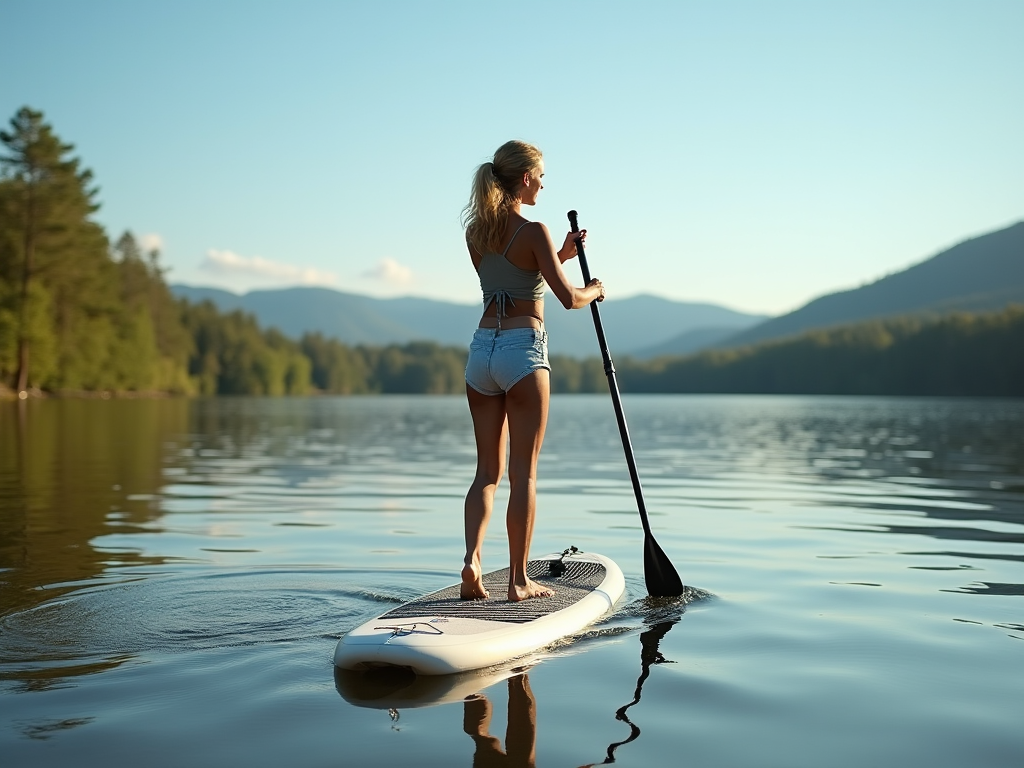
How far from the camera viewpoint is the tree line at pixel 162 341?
222ft

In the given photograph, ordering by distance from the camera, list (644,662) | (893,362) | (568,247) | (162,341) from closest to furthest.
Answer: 1. (644,662)
2. (568,247)
3. (162,341)
4. (893,362)

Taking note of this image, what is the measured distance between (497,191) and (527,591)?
2.62 meters

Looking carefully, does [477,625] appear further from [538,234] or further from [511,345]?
[538,234]

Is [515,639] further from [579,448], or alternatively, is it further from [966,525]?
[579,448]

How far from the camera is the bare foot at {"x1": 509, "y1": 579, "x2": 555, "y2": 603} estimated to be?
6.50 meters

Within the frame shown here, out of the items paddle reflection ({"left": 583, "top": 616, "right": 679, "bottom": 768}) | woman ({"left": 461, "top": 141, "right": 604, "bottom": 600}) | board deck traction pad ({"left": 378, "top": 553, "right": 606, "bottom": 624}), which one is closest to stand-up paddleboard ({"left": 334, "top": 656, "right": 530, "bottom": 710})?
board deck traction pad ({"left": 378, "top": 553, "right": 606, "bottom": 624})

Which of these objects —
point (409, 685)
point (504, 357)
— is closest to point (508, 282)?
point (504, 357)

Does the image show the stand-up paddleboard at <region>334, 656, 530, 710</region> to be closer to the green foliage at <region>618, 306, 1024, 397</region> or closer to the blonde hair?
the blonde hair

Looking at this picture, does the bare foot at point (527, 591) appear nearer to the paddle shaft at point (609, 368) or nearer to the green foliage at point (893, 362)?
the paddle shaft at point (609, 368)

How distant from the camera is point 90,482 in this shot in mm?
15539

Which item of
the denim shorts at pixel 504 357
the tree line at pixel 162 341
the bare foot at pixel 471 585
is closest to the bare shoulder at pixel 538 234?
the denim shorts at pixel 504 357

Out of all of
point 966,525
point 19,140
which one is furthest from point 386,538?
point 19,140

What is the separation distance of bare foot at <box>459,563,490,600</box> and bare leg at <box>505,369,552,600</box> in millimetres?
211

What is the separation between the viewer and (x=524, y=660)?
5.55 metres
